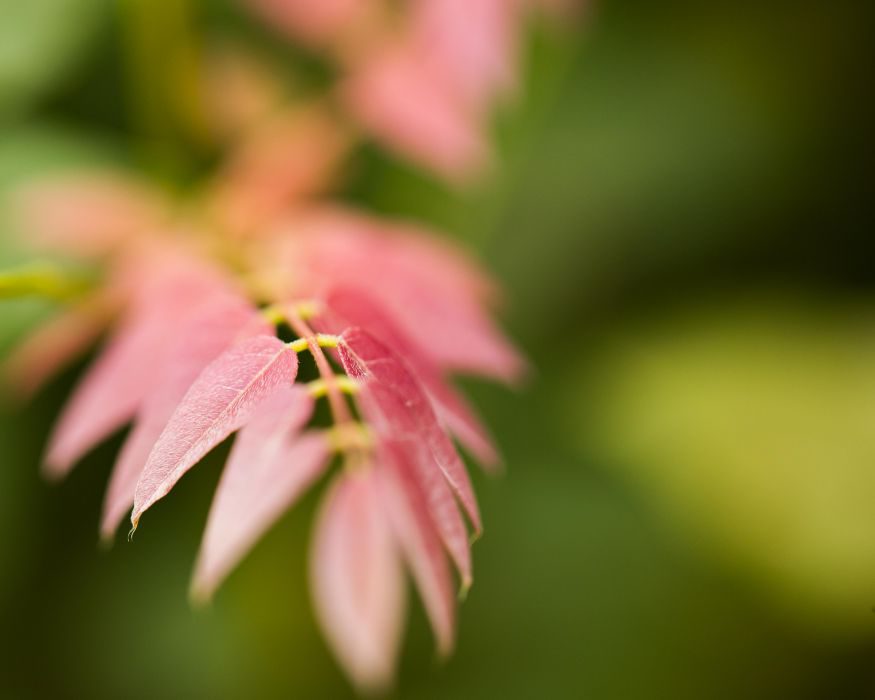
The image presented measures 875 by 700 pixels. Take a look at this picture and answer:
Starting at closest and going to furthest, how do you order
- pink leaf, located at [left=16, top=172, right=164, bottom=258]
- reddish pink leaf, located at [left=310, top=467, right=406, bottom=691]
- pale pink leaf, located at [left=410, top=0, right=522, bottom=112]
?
reddish pink leaf, located at [left=310, top=467, right=406, bottom=691]
pale pink leaf, located at [left=410, top=0, right=522, bottom=112]
pink leaf, located at [left=16, top=172, right=164, bottom=258]

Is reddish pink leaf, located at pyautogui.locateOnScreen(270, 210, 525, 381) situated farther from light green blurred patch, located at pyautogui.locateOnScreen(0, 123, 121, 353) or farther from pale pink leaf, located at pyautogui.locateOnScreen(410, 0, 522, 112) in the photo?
light green blurred patch, located at pyautogui.locateOnScreen(0, 123, 121, 353)

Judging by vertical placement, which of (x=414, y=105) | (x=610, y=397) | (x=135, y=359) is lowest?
(x=610, y=397)

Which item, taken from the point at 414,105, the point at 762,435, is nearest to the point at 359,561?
the point at 414,105

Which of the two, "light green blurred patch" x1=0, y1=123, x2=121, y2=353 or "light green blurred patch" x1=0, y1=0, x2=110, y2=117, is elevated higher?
"light green blurred patch" x1=0, y1=0, x2=110, y2=117

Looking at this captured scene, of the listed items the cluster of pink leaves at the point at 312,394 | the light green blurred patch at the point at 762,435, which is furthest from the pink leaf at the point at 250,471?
the light green blurred patch at the point at 762,435

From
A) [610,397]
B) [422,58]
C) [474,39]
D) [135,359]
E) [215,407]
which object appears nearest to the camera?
[215,407]

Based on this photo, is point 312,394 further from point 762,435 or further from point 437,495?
point 762,435

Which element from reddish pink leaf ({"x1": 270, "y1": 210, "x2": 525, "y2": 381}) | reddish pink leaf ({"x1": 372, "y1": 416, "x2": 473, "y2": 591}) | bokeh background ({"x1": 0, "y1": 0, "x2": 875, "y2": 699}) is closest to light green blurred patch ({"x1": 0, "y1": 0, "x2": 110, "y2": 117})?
bokeh background ({"x1": 0, "y1": 0, "x2": 875, "y2": 699})

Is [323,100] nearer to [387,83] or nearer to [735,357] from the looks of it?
[387,83]

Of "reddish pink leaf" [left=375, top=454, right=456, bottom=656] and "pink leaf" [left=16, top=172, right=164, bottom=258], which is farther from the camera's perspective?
"pink leaf" [left=16, top=172, right=164, bottom=258]
